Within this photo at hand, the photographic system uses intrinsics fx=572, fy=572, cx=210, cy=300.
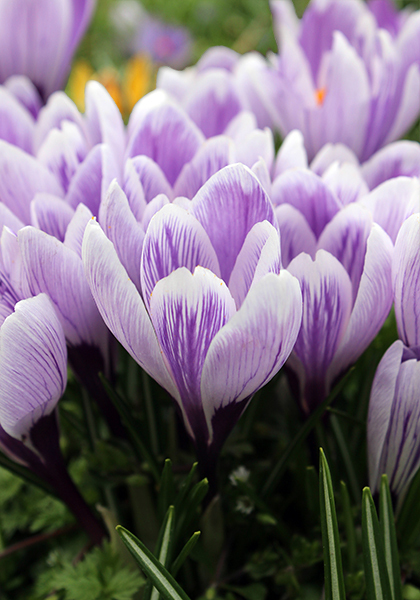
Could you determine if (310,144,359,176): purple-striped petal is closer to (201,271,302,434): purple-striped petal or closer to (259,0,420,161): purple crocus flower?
(259,0,420,161): purple crocus flower

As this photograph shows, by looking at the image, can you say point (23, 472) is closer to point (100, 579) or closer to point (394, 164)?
point (100, 579)

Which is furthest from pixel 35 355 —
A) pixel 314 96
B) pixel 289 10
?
pixel 289 10

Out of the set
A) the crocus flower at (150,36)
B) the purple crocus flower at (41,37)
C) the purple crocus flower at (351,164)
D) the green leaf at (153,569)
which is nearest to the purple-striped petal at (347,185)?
the purple crocus flower at (351,164)

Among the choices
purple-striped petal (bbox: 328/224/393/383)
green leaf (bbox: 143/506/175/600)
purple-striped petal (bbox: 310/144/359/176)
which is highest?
purple-striped petal (bbox: 310/144/359/176)

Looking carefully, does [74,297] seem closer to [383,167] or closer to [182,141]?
[182,141]

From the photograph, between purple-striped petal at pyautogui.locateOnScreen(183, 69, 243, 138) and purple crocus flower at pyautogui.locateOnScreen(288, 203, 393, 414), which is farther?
purple-striped petal at pyautogui.locateOnScreen(183, 69, 243, 138)

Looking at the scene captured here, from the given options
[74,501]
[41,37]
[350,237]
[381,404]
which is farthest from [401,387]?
[41,37]

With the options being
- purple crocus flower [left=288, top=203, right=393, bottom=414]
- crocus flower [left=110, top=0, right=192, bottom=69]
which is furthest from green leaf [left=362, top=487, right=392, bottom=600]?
crocus flower [left=110, top=0, right=192, bottom=69]
